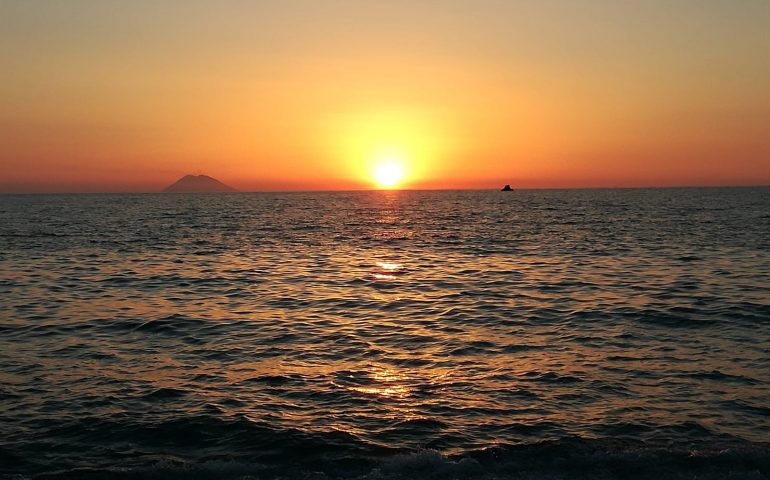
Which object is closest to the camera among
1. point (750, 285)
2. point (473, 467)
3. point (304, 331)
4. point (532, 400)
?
point (473, 467)

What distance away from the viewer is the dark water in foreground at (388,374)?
10656 mm

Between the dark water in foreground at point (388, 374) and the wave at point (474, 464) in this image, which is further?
the dark water in foreground at point (388, 374)

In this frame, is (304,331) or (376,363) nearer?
(376,363)

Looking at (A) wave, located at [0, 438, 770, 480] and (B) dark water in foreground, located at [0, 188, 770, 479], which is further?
(B) dark water in foreground, located at [0, 188, 770, 479]

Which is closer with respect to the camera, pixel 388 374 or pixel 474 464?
pixel 474 464

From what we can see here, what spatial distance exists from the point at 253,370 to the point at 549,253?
32.0 m

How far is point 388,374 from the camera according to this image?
50.6 ft

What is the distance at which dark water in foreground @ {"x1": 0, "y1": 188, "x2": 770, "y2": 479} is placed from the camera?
10656 millimetres

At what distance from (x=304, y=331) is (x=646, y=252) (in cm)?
3078

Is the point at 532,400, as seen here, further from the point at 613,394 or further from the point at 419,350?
the point at 419,350

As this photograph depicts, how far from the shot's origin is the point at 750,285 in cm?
2788

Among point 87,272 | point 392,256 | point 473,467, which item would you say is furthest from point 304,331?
point 392,256

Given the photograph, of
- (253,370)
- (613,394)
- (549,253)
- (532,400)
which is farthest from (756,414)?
(549,253)

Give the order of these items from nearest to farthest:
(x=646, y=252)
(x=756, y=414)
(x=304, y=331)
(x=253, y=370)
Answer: (x=756, y=414)
(x=253, y=370)
(x=304, y=331)
(x=646, y=252)
